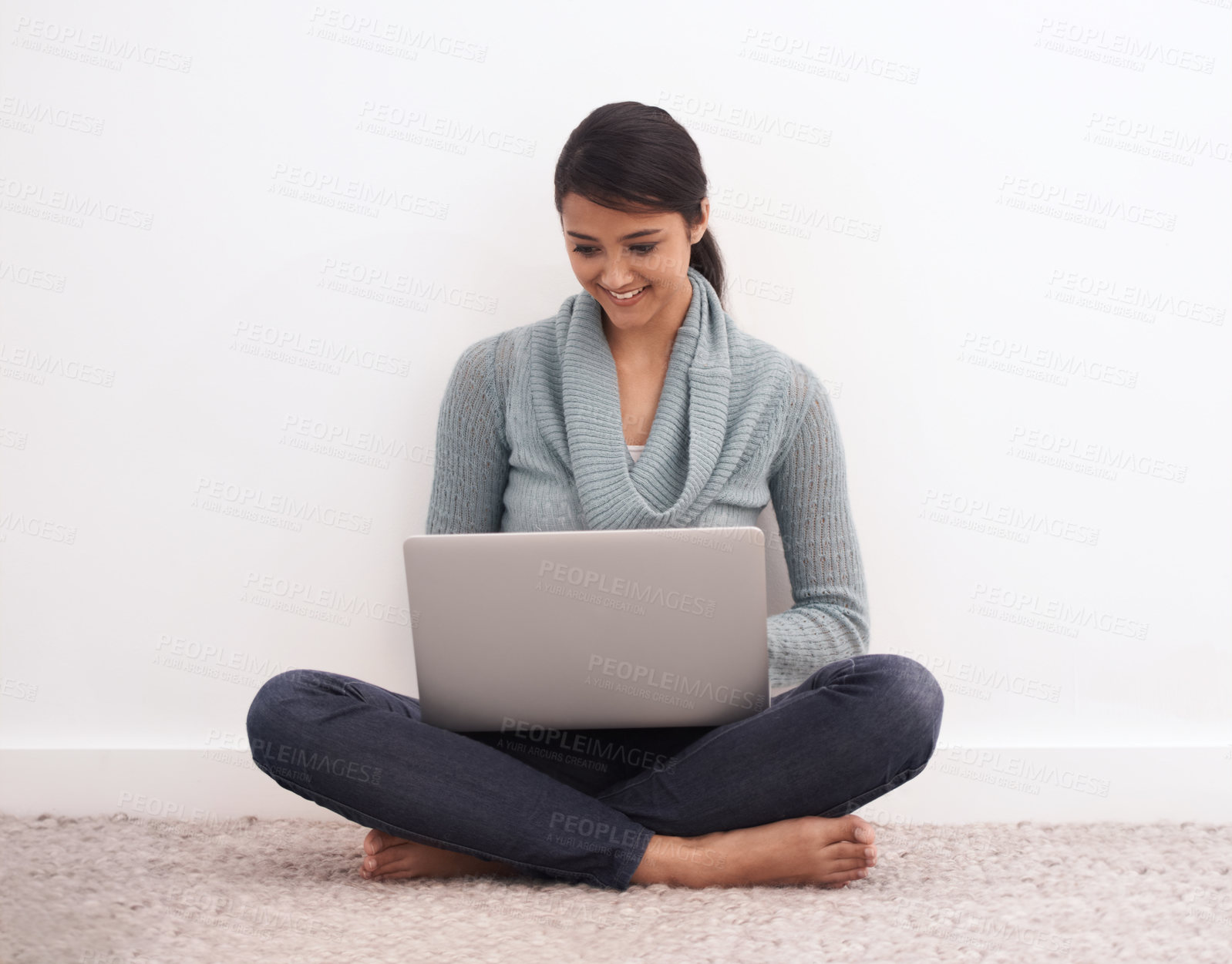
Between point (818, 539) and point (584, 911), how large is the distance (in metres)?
0.62

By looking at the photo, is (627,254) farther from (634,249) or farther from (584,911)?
(584,911)

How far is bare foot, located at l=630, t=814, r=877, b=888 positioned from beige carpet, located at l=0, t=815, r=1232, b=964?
2 centimetres

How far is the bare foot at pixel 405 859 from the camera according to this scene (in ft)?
4.08

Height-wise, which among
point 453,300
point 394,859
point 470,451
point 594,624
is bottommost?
point 394,859

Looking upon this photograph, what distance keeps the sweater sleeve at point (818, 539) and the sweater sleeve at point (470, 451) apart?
42cm

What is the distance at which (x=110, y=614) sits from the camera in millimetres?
1655

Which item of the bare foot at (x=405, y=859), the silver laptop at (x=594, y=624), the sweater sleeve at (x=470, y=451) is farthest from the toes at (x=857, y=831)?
the sweater sleeve at (x=470, y=451)

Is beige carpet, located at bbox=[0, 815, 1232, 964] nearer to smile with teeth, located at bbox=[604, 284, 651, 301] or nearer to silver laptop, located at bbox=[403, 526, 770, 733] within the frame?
silver laptop, located at bbox=[403, 526, 770, 733]

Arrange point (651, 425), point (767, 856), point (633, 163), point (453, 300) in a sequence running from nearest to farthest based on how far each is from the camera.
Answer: point (767, 856), point (633, 163), point (651, 425), point (453, 300)

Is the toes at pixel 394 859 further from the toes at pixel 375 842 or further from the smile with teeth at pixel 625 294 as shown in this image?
the smile with teeth at pixel 625 294

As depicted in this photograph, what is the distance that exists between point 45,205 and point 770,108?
1170 mm

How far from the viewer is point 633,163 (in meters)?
1.38

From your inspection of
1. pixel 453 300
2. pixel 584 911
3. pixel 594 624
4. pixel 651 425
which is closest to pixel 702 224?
pixel 651 425

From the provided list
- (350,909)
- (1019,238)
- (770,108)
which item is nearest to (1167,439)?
(1019,238)
